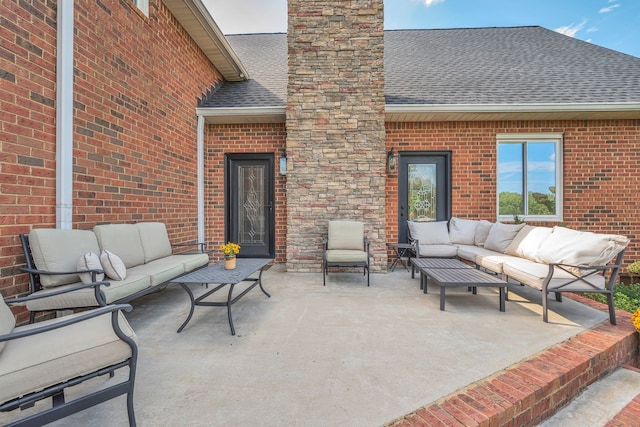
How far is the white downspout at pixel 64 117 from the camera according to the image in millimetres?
2717

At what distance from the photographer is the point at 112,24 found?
338cm

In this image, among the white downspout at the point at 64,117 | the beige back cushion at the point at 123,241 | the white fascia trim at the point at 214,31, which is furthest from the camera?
the white fascia trim at the point at 214,31

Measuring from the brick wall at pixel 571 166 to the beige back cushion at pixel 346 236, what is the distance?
1106mm

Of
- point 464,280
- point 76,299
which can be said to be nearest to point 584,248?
point 464,280

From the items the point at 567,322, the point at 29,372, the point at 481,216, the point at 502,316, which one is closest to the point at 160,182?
the point at 29,372

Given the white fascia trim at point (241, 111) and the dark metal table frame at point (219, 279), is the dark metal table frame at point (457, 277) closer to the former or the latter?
the dark metal table frame at point (219, 279)

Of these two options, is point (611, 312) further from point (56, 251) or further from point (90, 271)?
point (56, 251)

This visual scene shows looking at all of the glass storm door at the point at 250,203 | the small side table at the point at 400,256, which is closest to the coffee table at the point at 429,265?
the small side table at the point at 400,256

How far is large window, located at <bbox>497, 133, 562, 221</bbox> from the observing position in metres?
5.45

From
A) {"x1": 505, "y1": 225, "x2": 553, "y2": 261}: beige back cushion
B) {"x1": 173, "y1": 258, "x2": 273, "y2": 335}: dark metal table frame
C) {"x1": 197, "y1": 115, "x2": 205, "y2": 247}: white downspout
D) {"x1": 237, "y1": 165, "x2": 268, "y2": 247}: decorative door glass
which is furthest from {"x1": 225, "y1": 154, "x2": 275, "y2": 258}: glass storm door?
{"x1": 505, "y1": 225, "x2": 553, "y2": 261}: beige back cushion

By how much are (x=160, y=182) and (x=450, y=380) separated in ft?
14.9

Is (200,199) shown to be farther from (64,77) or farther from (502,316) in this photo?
(502,316)

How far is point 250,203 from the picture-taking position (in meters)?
5.77

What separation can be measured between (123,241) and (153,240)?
572 mm
